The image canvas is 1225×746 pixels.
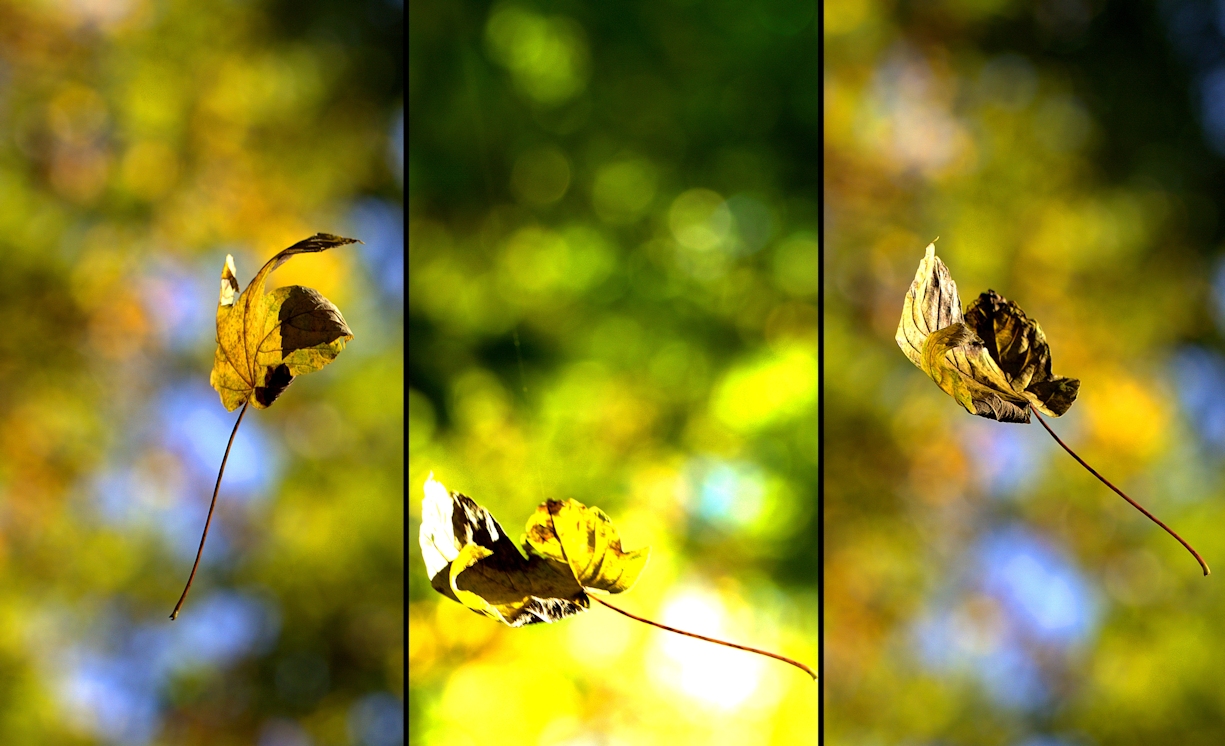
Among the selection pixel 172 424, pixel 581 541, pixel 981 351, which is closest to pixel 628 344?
pixel 581 541

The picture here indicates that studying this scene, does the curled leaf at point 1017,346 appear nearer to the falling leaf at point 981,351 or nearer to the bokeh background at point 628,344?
the falling leaf at point 981,351

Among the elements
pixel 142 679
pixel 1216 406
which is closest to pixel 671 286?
pixel 1216 406

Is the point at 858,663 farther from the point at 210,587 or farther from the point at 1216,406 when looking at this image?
the point at 210,587

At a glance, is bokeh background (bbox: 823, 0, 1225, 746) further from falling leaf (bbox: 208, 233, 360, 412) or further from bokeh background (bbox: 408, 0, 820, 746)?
falling leaf (bbox: 208, 233, 360, 412)

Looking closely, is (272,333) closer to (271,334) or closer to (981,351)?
(271,334)

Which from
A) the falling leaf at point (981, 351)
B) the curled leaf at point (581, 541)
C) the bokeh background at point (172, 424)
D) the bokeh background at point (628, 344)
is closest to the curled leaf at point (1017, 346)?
the falling leaf at point (981, 351)

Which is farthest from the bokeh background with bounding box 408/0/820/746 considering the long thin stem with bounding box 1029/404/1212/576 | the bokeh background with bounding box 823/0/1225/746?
the long thin stem with bounding box 1029/404/1212/576
